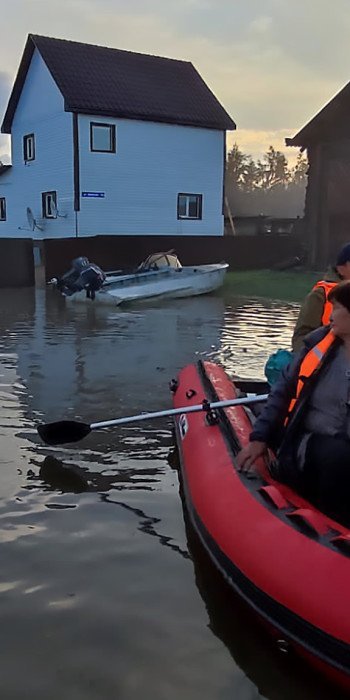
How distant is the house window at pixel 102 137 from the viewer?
23.5 meters

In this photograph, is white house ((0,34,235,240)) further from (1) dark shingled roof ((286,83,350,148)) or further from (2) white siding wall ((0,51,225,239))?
(1) dark shingled roof ((286,83,350,148))

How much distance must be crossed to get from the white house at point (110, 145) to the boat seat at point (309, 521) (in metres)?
21.3

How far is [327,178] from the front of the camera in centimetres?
2134

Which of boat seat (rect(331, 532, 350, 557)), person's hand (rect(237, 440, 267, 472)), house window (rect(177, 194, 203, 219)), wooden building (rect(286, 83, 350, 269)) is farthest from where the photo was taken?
house window (rect(177, 194, 203, 219))

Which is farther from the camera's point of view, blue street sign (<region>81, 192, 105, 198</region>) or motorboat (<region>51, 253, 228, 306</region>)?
blue street sign (<region>81, 192, 105, 198</region>)

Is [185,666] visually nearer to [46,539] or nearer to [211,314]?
[46,539]

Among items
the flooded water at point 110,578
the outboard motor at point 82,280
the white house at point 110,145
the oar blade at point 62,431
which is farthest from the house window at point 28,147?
the oar blade at point 62,431

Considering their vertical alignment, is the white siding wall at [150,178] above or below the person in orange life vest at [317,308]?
above

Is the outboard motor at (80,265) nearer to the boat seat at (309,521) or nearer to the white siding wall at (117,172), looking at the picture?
the white siding wall at (117,172)

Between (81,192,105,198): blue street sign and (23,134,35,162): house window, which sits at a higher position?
(23,134,35,162): house window

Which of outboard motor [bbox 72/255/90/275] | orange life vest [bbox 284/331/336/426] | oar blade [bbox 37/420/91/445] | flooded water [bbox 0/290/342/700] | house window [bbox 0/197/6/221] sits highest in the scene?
house window [bbox 0/197/6/221]

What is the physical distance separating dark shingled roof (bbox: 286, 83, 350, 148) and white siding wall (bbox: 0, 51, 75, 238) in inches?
308

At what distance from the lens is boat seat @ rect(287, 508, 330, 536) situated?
2.88m

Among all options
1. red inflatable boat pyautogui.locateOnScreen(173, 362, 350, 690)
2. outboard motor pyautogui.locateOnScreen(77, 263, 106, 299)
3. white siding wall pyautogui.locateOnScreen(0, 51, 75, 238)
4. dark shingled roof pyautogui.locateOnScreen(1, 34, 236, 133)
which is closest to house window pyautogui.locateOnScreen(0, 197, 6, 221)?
white siding wall pyautogui.locateOnScreen(0, 51, 75, 238)
